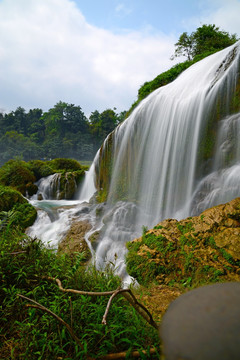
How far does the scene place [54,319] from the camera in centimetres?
170

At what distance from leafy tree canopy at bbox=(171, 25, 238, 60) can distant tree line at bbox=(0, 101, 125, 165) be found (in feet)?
80.8

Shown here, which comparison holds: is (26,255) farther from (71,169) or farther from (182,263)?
(71,169)

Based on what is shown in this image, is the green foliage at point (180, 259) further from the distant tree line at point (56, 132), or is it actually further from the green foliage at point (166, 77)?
the distant tree line at point (56, 132)

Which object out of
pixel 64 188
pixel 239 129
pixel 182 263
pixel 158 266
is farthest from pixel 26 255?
pixel 64 188

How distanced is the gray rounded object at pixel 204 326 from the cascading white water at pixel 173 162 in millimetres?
4083

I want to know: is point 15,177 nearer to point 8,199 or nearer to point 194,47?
point 8,199

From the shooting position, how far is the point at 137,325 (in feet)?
5.65

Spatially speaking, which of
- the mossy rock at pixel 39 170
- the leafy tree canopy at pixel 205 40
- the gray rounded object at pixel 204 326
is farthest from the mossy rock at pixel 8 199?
the leafy tree canopy at pixel 205 40

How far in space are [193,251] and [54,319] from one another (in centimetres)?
229

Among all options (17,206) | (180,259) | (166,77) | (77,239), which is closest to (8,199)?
(17,206)

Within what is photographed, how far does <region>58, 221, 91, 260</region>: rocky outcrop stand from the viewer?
560 cm

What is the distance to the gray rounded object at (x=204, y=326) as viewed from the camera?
473mm

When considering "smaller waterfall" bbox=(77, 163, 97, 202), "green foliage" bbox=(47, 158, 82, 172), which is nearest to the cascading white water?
"smaller waterfall" bbox=(77, 163, 97, 202)

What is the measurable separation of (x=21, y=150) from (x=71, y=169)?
81.5ft
